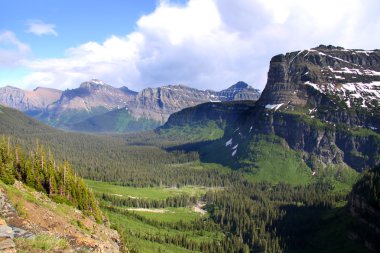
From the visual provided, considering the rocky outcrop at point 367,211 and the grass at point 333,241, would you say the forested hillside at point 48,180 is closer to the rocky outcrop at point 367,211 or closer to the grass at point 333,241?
the grass at point 333,241

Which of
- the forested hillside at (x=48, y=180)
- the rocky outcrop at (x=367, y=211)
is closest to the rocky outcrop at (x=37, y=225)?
the forested hillside at (x=48, y=180)

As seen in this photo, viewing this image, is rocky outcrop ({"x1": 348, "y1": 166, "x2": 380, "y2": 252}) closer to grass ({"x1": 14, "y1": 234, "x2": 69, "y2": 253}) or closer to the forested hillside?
the forested hillside

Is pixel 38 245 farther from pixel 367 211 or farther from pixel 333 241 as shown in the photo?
pixel 333 241

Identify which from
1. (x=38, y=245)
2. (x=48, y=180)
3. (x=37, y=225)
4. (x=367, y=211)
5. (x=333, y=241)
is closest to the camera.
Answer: (x=38, y=245)

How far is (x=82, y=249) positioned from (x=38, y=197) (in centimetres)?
5221

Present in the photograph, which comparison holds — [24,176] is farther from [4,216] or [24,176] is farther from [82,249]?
[82,249]

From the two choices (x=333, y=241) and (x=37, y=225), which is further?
(x=333, y=241)

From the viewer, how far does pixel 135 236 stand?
578ft

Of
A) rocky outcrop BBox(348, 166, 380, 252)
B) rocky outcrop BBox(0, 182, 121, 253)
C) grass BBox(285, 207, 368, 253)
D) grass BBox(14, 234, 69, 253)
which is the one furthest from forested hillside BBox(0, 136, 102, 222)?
rocky outcrop BBox(348, 166, 380, 252)

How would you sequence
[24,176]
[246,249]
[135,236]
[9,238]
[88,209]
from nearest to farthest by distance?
[9,238], [24,176], [88,209], [135,236], [246,249]

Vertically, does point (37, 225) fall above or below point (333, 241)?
above

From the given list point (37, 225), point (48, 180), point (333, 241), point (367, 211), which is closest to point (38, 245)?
point (37, 225)

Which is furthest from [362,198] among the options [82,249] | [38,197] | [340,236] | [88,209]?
→ [82,249]

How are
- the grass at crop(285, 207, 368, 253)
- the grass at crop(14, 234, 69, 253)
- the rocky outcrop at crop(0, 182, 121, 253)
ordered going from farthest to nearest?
the grass at crop(285, 207, 368, 253) → the rocky outcrop at crop(0, 182, 121, 253) → the grass at crop(14, 234, 69, 253)
